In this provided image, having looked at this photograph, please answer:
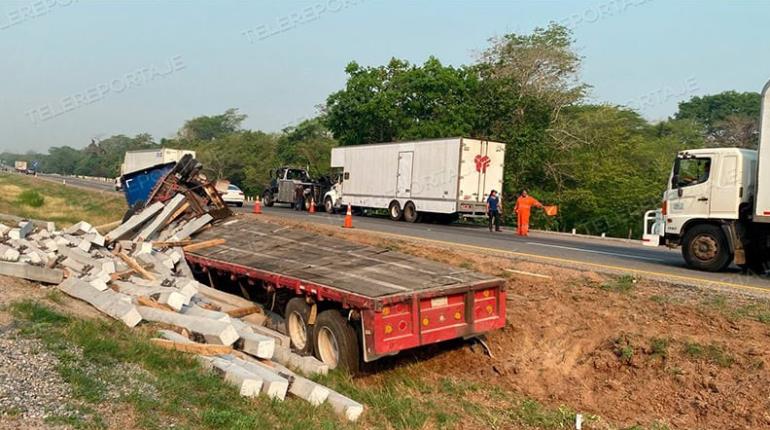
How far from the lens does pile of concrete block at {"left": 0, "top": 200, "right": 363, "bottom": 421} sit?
633cm

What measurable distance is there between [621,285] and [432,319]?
4.00m

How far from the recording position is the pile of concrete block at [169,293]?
249 inches

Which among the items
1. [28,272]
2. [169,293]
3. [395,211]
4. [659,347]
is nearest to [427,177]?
[395,211]

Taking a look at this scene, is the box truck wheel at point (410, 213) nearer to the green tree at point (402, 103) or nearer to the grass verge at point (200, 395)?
the green tree at point (402, 103)

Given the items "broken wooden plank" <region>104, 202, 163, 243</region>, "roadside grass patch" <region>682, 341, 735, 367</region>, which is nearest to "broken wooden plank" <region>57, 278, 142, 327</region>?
"broken wooden plank" <region>104, 202, 163, 243</region>

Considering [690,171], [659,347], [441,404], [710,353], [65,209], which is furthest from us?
[65,209]

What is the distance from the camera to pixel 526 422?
656cm

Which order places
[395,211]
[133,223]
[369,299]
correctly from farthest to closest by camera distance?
[395,211] < [133,223] < [369,299]

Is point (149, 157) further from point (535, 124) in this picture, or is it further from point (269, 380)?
point (269, 380)

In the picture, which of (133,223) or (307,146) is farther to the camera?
(307,146)

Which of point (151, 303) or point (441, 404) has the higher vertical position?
point (151, 303)

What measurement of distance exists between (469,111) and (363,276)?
31.9 metres

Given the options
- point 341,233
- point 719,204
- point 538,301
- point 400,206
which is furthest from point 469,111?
point 538,301

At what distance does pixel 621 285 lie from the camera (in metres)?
9.78
